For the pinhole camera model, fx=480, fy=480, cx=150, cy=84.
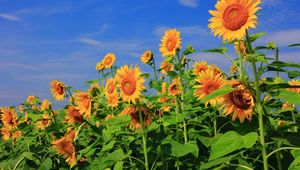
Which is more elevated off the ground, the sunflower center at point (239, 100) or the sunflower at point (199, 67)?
the sunflower at point (199, 67)

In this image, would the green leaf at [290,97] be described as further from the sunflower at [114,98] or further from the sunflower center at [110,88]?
the sunflower center at [110,88]

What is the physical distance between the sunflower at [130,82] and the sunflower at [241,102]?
874mm

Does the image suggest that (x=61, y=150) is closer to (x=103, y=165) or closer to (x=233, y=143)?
(x=103, y=165)

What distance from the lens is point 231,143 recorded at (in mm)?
2754

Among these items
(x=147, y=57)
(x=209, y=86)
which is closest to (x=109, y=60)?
(x=147, y=57)

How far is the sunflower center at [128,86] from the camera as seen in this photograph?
12.3 ft

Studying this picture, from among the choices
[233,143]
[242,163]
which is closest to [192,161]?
[242,163]

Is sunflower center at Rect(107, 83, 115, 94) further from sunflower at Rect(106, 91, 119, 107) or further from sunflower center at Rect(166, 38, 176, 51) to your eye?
sunflower center at Rect(166, 38, 176, 51)

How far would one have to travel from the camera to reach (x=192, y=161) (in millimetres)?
4109

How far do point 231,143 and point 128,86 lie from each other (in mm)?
1248

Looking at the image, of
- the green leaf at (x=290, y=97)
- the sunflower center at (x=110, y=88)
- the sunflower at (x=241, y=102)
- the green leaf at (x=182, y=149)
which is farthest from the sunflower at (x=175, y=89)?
the green leaf at (x=290, y=97)

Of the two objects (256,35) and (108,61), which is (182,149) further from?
(108,61)

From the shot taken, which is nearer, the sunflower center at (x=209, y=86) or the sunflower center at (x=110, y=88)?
the sunflower center at (x=209, y=86)

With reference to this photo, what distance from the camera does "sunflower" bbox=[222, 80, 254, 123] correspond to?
285 cm
